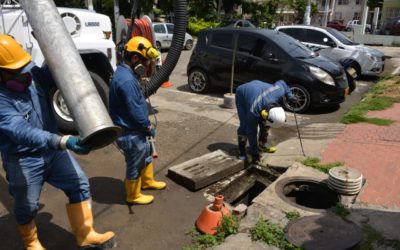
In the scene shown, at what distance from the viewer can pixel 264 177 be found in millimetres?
5359

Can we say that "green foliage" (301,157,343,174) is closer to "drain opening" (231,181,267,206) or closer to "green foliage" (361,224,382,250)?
"drain opening" (231,181,267,206)

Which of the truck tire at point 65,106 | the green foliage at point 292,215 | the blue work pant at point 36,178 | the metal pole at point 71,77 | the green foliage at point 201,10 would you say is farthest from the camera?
the green foliage at point 201,10

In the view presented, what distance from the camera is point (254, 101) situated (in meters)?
5.21

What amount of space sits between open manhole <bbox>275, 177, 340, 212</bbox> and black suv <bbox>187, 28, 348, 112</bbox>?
379 cm

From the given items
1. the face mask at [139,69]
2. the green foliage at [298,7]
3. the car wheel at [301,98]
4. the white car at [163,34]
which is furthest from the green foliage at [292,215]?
the green foliage at [298,7]

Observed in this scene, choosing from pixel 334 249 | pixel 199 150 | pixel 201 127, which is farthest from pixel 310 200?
pixel 201 127

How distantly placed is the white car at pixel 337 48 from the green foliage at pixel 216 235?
9097mm

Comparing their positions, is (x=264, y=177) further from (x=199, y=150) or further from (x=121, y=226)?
(x=121, y=226)

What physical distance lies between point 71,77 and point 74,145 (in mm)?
467

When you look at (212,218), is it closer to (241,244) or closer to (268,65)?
(241,244)

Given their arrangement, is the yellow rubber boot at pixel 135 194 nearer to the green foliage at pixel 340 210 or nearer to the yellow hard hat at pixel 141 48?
the yellow hard hat at pixel 141 48

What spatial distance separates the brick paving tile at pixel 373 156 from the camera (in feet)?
15.0

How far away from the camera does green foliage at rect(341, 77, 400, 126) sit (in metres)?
7.62

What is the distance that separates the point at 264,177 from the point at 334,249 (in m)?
2.05
